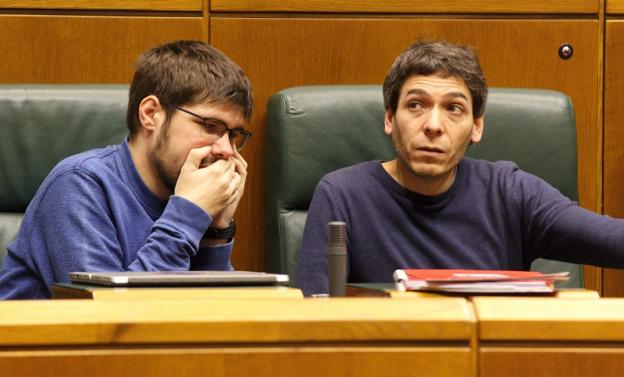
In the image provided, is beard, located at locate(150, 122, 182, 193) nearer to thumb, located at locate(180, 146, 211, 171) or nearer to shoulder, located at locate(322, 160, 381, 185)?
thumb, located at locate(180, 146, 211, 171)

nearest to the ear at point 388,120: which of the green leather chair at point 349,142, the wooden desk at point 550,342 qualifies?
the green leather chair at point 349,142

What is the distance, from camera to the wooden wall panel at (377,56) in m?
2.55

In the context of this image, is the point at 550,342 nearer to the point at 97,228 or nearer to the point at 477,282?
the point at 477,282

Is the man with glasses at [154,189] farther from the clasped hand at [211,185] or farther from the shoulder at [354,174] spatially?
the shoulder at [354,174]

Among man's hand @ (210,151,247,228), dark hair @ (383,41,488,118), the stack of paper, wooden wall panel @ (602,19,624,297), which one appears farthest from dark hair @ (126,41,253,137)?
wooden wall panel @ (602,19,624,297)

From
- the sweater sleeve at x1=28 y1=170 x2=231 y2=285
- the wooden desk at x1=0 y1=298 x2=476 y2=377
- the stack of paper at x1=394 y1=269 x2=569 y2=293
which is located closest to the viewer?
the wooden desk at x1=0 y1=298 x2=476 y2=377

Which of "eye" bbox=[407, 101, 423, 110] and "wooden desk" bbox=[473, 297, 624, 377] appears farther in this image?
"eye" bbox=[407, 101, 423, 110]

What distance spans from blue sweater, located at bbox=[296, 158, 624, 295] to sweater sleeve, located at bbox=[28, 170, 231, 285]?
285mm

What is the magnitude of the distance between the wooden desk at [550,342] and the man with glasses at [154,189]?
782 mm

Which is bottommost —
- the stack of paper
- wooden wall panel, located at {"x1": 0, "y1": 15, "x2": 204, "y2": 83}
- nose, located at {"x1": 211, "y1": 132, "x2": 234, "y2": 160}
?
the stack of paper

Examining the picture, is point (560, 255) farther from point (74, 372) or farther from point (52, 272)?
point (74, 372)

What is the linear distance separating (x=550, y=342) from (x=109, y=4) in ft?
5.81

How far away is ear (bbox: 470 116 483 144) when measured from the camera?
214 cm

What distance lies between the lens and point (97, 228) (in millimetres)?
1737
